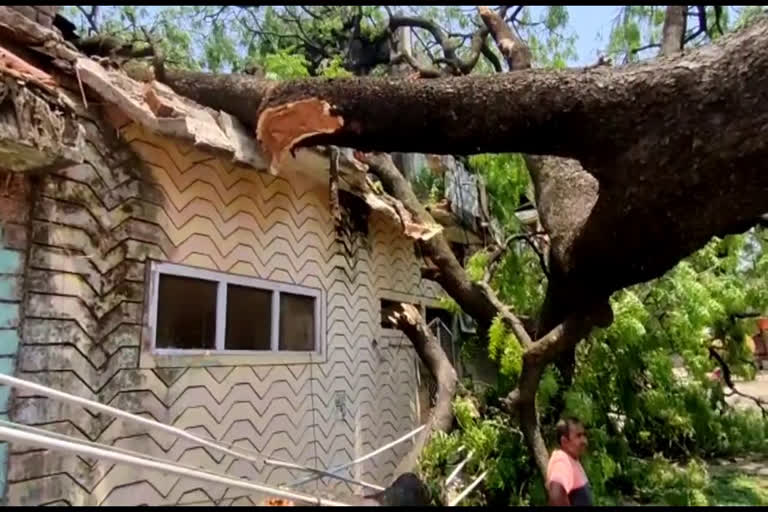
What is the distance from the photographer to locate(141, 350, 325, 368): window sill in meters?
3.79

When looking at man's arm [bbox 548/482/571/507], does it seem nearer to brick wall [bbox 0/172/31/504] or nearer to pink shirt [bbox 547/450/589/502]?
pink shirt [bbox 547/450/589/502]

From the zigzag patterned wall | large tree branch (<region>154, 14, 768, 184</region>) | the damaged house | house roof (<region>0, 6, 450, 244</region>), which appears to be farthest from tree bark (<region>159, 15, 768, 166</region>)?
the zigzag patterned wall

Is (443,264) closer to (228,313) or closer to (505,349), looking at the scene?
(505,349)

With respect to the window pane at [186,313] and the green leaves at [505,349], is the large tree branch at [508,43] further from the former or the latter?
the window pane at [186,313]

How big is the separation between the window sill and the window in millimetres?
40

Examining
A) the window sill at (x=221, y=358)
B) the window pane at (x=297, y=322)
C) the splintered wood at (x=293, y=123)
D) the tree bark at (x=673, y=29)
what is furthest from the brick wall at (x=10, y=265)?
the tree bark at (x=673, y=29)

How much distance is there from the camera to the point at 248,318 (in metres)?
4.72

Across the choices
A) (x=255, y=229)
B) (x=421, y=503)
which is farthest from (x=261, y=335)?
(x=421, y=503)

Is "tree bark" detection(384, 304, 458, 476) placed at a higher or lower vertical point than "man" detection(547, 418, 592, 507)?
higher

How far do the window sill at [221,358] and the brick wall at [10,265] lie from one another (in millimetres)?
842

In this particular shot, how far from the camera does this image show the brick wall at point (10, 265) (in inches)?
116

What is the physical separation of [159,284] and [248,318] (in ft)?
3.25

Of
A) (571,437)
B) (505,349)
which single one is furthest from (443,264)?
(571,437)

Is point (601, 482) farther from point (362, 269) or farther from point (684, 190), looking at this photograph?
point (684, 190)
